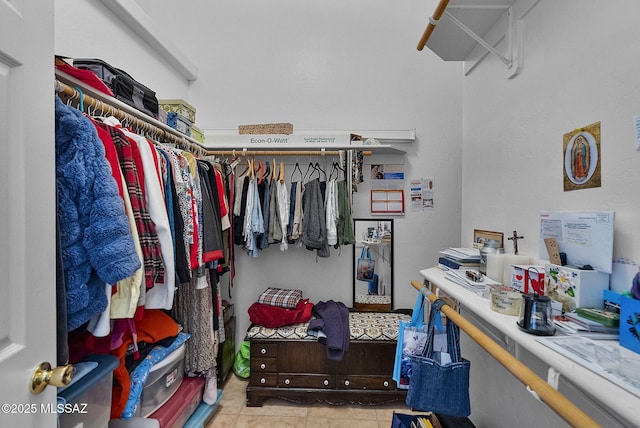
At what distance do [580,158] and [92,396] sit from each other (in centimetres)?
191

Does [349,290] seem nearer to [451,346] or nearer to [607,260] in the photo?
[451,346]

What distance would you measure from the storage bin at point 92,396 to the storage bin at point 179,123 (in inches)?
53.4

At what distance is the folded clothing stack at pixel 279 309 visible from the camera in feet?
7.13

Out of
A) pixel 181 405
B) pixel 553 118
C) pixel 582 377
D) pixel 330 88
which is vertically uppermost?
pixel 330 88

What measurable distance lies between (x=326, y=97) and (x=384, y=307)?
6.56ft

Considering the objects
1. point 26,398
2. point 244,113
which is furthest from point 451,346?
point 244,113

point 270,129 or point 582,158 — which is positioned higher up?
point 270,129

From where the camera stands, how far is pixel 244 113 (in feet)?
8.65

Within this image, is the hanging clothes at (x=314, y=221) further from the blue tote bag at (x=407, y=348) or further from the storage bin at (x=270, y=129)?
the blue tote bag at (x=407, y=348)

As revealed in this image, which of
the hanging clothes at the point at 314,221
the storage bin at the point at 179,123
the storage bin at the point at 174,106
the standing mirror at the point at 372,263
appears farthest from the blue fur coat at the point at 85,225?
the standing mirror at the point at 372,263

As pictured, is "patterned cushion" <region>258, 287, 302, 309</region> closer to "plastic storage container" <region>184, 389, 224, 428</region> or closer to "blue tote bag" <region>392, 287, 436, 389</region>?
"plastic storage container" <region>184, 389, 224, 428</region>

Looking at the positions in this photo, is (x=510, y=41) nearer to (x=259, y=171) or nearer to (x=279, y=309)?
(x=259, y=171)

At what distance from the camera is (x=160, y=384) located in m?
1.57

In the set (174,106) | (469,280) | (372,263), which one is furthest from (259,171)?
(469,280)
